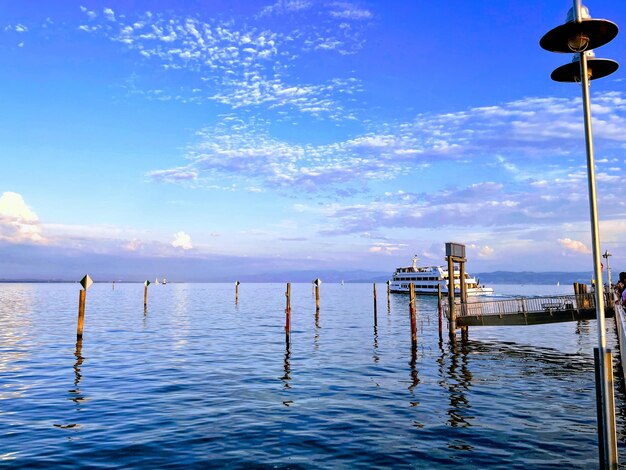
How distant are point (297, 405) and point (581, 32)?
14039 millimetres

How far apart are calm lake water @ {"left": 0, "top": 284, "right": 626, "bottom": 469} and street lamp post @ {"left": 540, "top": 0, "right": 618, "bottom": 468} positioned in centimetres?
238

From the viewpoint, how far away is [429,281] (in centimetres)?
11344

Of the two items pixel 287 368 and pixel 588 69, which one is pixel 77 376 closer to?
pixel 287 368

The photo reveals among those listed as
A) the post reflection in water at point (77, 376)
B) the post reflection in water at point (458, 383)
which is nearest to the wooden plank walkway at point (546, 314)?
the post reflection in water at point (458, 383)

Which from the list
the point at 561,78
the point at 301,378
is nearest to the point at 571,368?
the point at 301,378

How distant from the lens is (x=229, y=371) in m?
23.5

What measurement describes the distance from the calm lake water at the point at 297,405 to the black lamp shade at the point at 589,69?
359 inches

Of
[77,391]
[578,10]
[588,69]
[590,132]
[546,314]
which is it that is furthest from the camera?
[546,314]

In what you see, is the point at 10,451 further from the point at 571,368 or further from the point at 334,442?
the point at 571,368

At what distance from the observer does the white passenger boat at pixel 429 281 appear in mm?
106088

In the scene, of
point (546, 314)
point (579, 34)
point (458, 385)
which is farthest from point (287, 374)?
point (579, 34)

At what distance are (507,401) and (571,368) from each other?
9.95 meters

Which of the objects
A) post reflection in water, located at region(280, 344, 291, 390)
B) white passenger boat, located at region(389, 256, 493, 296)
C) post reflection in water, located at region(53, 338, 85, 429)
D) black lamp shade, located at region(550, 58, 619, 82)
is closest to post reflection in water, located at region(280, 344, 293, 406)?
post reflection in water, located at region(280, 344, 291, 390)

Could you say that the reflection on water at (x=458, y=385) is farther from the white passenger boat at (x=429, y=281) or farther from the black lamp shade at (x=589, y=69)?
the white passenger boat at (x=429, y=281)
